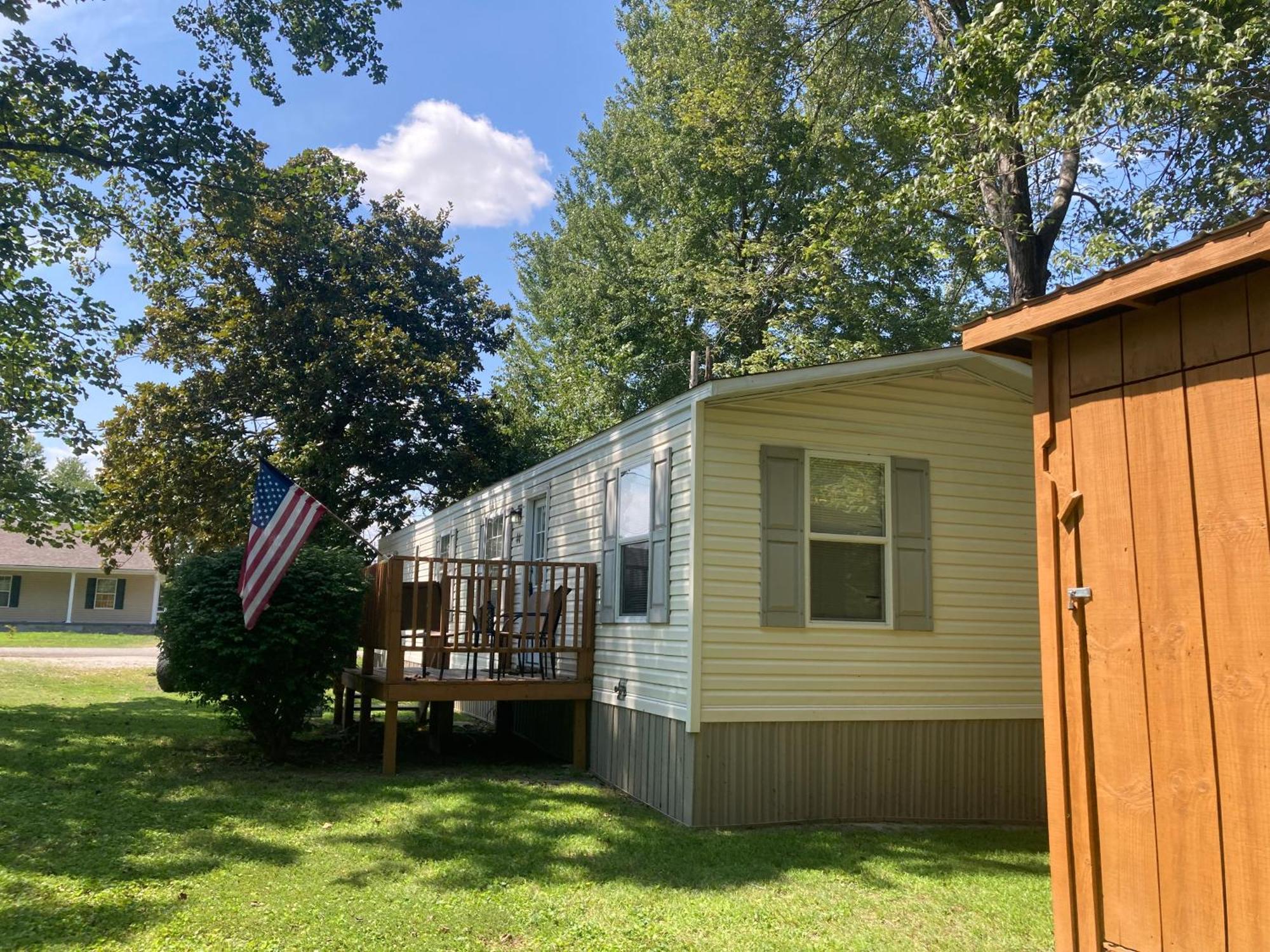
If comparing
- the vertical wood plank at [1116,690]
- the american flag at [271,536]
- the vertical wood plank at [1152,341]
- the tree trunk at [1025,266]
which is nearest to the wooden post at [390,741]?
the american flag at [271,536]

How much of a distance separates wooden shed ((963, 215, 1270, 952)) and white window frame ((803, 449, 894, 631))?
382cm

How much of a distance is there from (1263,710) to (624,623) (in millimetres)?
5986

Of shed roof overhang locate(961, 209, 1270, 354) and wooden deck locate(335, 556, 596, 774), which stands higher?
shed roof overhang locate(961, 209, 1270, 354)

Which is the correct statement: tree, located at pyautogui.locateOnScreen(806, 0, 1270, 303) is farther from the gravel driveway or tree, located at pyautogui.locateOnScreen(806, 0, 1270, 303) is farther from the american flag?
the gravel driveway

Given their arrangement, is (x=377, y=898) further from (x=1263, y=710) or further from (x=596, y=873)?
(x=1263, y=710)

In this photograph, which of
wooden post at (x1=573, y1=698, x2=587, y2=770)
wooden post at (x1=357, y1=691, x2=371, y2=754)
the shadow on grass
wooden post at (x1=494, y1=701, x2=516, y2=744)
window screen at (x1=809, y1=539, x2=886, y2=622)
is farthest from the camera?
wooden post at (x1=494, y1=701, x2=516, y2=744)

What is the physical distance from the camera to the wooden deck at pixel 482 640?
8.78 m

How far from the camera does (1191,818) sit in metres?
3.09

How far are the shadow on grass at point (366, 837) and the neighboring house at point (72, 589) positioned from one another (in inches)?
1070

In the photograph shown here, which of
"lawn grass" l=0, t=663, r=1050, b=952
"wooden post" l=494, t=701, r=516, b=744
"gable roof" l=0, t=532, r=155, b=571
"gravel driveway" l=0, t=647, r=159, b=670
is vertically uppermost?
"gable roof" l=0, t=532, r=155, b=571

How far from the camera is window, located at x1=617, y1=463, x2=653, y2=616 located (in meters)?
8.30

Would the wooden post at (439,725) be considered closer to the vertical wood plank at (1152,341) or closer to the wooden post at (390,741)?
Answer: the wooden post at (390,741)

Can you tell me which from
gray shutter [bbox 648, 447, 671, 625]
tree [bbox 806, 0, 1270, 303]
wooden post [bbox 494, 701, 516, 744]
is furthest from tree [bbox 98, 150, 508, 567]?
gray shutter [bbox 648, 447, 671, 625]

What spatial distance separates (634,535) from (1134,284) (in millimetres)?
5632
